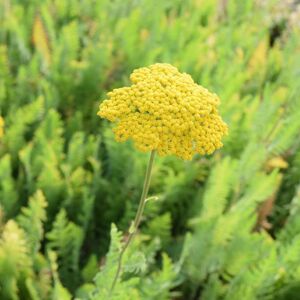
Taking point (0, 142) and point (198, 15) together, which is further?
point (198, 15)

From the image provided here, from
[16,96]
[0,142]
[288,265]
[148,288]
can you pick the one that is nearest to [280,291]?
[288,265]

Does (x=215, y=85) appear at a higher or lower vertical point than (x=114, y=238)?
higher

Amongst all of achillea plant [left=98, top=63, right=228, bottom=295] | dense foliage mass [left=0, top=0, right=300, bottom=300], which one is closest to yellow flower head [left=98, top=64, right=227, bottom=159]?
achillea plant [left=98, top=63, right=228, bottom=295]

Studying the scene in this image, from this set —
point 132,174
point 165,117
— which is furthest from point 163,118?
point 132,174

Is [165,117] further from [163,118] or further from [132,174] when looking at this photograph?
[132,174]

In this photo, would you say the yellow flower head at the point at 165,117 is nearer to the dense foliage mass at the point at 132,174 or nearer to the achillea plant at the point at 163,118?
the achillea plant at the point at 163,118

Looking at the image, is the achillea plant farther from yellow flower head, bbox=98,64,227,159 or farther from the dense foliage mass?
the dense foliage mass

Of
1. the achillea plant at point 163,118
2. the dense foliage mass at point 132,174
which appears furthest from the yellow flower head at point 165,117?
the dense foliage mass at point 132,174

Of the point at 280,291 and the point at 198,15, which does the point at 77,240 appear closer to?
the point at 280,291
